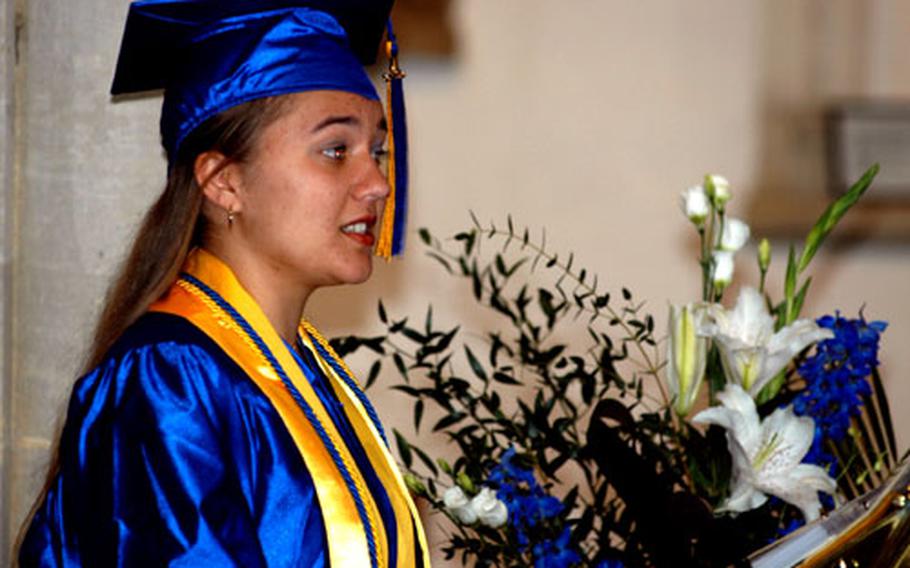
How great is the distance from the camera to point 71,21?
6.71 ft

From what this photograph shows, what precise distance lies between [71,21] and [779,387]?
103 cm

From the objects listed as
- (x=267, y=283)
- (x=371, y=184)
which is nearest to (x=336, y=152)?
(x=371, y=184)

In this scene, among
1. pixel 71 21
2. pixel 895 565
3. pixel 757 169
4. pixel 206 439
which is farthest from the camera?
pixel 757 169

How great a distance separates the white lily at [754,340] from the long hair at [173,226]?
0.49 meters

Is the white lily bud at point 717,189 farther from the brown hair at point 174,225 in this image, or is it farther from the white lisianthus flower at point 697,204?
the brown hair at point 174,225

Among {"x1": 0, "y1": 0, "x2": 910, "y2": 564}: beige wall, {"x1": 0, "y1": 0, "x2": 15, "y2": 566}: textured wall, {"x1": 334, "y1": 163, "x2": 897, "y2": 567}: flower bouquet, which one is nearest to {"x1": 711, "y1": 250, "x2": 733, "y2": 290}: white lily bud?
{"x1": 334, "y1": 163, "x2": 897, "y2": 567}: flower bouquet

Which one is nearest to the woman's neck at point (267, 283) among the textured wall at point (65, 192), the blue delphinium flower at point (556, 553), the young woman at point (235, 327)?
the young woman at point (235, 327)

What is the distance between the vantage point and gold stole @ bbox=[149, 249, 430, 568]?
1530mm

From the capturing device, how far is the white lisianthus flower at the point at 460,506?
1.56m

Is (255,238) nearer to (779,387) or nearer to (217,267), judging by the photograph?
(217,267)

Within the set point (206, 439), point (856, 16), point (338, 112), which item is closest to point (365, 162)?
point (338, 112)

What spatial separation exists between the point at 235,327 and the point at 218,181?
15cm

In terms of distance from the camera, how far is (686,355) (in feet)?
5.25

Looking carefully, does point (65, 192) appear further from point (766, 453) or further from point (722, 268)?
point (766, 453)
